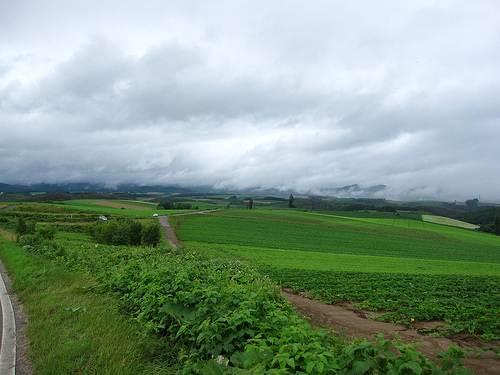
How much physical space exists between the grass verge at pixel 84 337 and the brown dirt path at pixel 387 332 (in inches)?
151

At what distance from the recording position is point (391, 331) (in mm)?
8891

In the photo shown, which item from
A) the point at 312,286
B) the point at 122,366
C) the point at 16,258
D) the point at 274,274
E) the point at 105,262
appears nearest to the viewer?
the point at 122,366

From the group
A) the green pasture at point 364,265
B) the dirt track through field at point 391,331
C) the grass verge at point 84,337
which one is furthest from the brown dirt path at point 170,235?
the grass verge at point 84,337

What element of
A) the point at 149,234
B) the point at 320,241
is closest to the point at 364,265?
the point at 320,241

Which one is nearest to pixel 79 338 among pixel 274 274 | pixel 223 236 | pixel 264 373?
pixel 264 373

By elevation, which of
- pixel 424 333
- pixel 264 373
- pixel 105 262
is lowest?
pixel 424 333

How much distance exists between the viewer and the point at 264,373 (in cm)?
330

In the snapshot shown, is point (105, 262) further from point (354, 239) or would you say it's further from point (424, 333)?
point (354, 239)

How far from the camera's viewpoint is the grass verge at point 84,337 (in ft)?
14.7

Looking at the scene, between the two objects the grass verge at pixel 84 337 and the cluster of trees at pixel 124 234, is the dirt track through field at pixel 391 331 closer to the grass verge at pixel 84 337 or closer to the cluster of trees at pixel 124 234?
the grass verge at pixel 84 337

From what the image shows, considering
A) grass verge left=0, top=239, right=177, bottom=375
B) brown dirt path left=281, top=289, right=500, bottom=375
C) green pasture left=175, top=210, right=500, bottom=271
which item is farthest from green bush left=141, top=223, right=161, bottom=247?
grass verge left=0, top=239, right=177, bottom=375

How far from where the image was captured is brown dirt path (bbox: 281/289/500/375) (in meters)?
5.89

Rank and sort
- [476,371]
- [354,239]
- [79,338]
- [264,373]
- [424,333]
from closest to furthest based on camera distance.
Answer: [264,373], [79,338], [476,371], [424,333], [354,239]

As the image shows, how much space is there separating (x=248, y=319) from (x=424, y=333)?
25.0 ft
